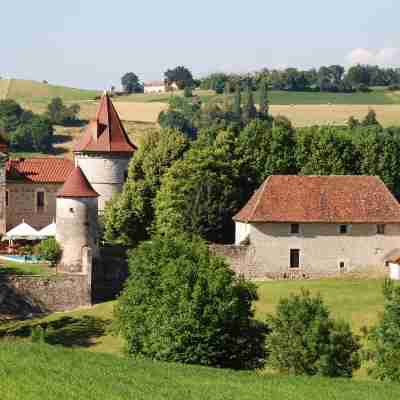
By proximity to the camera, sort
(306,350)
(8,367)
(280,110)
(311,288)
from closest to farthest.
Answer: (8,367)
(306,350)
(311,288)
(280,110)

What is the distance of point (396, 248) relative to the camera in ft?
189

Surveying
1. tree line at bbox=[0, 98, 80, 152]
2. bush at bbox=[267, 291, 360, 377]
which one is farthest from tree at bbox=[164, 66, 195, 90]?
bush at bbox=[267, 291, 360, 377]

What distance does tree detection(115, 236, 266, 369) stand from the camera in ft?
126

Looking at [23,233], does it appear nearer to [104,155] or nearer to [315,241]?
[104,155]

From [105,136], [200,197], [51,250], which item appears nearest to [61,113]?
[105,136]

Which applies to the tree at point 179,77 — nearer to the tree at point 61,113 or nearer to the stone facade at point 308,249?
the tree at point 61,113

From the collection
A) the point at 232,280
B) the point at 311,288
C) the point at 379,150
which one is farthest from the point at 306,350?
the point at 379,150

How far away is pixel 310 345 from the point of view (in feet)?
121

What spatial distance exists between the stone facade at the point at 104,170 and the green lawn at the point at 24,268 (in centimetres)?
810

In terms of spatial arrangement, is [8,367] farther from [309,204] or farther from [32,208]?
[32,208]

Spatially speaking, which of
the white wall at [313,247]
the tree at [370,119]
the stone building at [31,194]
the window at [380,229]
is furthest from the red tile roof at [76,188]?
the tree at [370,119]

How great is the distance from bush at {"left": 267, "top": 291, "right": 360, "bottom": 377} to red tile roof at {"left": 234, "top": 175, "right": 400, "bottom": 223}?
19222 mm

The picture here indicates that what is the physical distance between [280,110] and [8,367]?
10322 centimetres

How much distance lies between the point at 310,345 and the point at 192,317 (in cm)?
421
